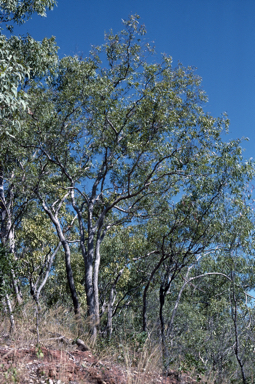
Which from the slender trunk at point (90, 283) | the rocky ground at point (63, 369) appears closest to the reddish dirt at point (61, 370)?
the rocky ground at point (63, 369)

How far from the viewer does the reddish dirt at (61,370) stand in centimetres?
482

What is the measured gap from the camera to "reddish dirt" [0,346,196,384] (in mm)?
4820

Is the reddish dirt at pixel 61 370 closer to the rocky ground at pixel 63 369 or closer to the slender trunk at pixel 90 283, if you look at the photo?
the rocky ground at pixel 63 369

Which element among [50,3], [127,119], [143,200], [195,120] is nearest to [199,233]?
[143,200]

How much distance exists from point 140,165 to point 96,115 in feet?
7.47

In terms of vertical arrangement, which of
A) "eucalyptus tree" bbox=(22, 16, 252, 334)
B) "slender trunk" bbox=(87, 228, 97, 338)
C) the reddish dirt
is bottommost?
the reddish dirt

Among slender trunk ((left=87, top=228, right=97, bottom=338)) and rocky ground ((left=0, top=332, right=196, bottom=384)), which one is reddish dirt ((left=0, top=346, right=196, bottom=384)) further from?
slender trunk ((left=87, top=228, right=97, bottom=338))

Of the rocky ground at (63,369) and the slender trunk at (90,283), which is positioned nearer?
the rocky ground at (63,369)

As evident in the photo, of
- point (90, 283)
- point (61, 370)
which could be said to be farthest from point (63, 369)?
point (90, 283)

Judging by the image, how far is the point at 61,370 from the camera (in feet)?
16.7

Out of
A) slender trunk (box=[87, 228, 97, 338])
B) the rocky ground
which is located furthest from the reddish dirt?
slender trunk (box=[87, 228, 97, 338])

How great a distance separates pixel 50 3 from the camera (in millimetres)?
10188

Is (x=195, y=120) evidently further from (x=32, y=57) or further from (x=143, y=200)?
(x=32, y=57)

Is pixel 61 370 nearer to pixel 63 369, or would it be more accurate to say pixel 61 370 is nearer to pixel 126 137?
pixel 63 369
